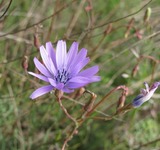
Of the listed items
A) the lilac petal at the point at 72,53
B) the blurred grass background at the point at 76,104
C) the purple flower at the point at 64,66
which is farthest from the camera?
the blurred grass background at the point at 76,104

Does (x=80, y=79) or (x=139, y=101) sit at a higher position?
(x=80, y=79)

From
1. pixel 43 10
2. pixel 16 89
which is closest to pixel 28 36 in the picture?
pixel 43 10

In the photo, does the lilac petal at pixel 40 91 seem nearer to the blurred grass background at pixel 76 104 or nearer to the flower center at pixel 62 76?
the flower center at pixel 62 76

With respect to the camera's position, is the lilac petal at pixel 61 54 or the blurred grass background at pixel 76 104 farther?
the blurred grass background at pixel 76 104

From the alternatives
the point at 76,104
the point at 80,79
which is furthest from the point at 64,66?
the point at 76,104

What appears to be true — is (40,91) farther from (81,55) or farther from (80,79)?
(81,55)

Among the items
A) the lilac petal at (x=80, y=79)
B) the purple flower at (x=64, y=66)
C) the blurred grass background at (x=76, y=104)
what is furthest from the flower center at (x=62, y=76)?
the blurred grass background at (x=76, y=104)

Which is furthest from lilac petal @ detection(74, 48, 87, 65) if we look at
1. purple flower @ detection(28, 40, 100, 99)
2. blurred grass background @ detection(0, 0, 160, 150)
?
blurred grass background @ detection(0, 0, 160, 150)

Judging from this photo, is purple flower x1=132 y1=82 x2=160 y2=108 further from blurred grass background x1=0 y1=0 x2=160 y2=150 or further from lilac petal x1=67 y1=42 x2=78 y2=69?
blurred grass background x1=0 y1=0 x2=160 y2=150
